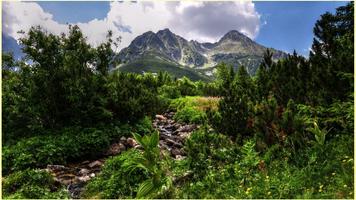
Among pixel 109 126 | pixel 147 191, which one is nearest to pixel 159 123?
pixel 109 126

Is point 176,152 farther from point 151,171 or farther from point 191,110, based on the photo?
point 191,110

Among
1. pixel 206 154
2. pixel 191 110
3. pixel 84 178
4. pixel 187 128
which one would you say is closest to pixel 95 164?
pixel 84 178

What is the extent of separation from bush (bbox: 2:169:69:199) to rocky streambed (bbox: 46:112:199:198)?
0.38 metres

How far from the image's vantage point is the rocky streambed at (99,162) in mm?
11539

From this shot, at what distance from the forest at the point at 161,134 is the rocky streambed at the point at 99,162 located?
4 cm

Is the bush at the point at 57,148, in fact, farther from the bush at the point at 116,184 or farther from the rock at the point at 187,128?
the rock at the point at 187,128

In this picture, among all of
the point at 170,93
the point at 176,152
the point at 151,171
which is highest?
the point at 170,93

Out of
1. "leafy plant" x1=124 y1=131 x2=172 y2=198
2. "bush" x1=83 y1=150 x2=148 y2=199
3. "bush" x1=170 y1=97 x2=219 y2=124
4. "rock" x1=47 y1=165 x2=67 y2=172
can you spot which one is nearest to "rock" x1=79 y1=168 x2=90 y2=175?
"rock" x1=47 y1=165 x2=67 y2=172

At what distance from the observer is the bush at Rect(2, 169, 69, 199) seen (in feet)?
32.4

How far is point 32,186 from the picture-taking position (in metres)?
10.3

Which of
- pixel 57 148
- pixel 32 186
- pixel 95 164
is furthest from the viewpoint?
pixel 57 148

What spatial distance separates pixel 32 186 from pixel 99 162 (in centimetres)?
341

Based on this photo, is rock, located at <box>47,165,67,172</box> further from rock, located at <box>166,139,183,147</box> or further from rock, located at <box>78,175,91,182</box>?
rock, located at <box>166,139,183,147</box>

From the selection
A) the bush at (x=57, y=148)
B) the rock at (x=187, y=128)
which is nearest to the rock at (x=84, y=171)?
the bush at (x=57, y=148)
